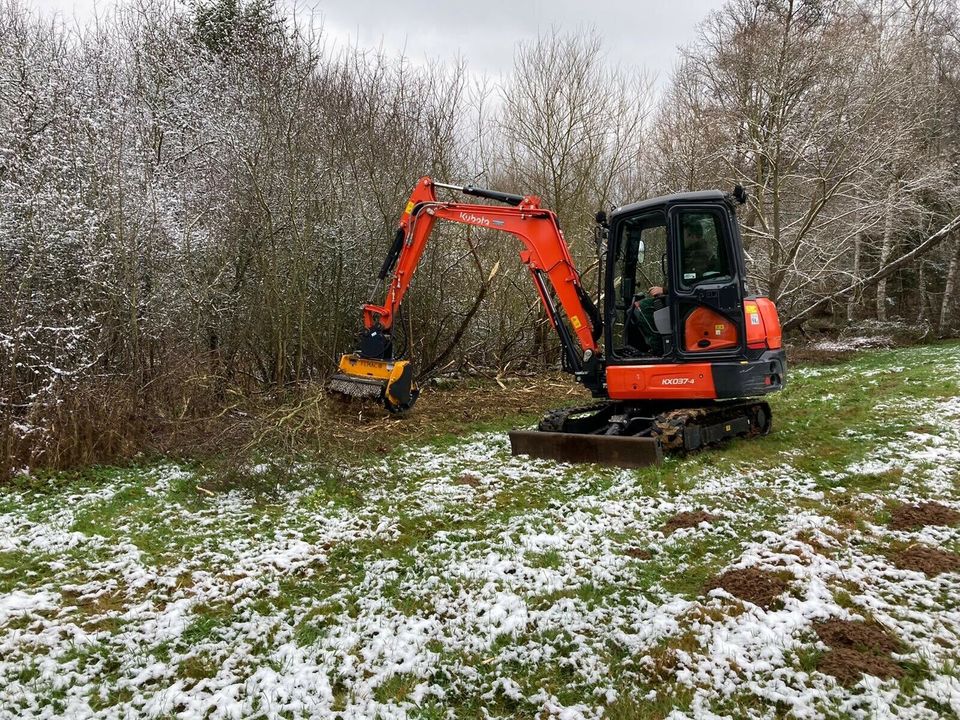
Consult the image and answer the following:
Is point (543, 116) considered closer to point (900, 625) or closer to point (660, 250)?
point (660, 250)

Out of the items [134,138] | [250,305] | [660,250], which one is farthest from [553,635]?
[134,138]

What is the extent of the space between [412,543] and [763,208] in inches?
607

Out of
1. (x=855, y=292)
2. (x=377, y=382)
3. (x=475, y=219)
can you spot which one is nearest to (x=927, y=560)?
(x=475, y=219)

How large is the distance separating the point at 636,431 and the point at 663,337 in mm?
1038

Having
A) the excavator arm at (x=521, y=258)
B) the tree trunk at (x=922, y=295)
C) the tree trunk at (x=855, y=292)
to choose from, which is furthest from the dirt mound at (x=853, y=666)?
the tree trunk at (x=922, y=295)

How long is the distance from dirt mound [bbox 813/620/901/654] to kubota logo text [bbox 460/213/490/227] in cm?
606

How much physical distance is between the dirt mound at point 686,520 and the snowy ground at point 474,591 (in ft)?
0.29

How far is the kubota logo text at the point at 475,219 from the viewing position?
8.24 metres

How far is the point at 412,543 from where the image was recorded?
4664 mm

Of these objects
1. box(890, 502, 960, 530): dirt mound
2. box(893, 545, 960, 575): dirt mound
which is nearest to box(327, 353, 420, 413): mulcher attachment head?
box(890, 502, 960, 530): dirt mound

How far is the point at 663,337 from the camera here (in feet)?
22.4

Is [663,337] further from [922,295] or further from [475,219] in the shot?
[922,295]

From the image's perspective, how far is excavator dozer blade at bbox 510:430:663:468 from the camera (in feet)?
20.2

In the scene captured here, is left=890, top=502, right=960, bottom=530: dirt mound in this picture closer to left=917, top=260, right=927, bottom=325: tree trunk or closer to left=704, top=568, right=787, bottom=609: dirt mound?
left=704, top=568, right=787, bottom=609: dirt mound
